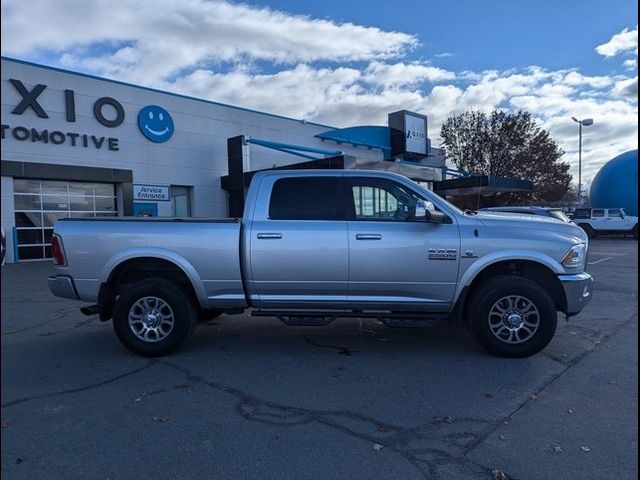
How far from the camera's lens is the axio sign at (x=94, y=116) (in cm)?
1775

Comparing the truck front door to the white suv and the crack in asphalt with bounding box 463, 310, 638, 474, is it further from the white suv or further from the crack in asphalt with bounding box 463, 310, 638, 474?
the white suv

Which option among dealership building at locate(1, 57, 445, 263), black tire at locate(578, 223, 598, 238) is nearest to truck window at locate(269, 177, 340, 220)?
dealership building at locate(1, 57, 445, 263)

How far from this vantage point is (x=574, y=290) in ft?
17.4

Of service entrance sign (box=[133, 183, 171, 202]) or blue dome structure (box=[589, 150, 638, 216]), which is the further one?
blue dome structure (box=[589, 150, 638, 216])

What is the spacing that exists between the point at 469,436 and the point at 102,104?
2071cm

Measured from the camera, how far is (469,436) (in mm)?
3609

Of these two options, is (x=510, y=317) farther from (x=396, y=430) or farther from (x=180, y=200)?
(x=180, y=200)

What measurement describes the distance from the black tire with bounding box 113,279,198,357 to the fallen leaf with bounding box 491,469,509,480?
3626mm

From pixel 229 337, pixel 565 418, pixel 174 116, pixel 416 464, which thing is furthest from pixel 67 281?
pixel 174 116

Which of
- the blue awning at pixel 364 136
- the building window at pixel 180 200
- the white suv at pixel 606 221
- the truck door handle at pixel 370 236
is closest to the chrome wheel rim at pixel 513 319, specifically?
the truck door handle at pixel 370 236

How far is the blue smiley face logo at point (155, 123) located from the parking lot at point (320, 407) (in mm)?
16606

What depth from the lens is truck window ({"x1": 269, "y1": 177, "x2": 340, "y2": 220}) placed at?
5648mm

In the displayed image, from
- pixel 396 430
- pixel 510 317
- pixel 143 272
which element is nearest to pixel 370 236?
pixel 510 317

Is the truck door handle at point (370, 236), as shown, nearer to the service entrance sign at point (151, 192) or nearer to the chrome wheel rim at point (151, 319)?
the chrome wheel rim at point (151, 319)
